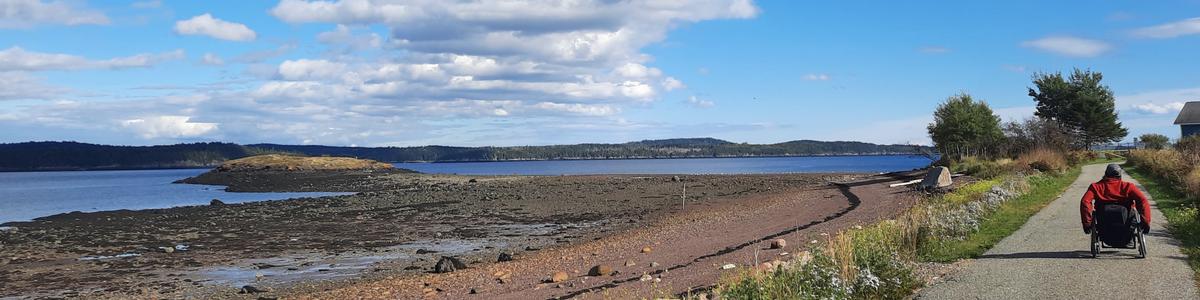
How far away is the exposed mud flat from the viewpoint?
60.9ft

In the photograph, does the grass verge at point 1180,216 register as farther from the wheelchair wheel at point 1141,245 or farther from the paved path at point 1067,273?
the wheelchair wheel at point 1141,245

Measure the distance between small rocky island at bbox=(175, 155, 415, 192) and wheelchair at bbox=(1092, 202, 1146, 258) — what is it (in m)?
62.9

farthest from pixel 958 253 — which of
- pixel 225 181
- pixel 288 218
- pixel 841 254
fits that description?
pixel 225 181

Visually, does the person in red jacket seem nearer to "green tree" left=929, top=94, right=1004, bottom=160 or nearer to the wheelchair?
the wheelchair

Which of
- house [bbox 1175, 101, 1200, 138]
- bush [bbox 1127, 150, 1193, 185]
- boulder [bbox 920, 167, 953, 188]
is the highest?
house [bbox 1175, 101, 1200, 138]

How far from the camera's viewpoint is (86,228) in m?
32.0

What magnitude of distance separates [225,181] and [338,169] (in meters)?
24.1

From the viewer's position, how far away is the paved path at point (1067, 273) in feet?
28.9

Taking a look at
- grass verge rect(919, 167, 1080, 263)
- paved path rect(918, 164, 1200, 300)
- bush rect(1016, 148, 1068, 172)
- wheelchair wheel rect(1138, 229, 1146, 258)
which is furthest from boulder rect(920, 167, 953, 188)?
wheelchair wheel rect(1138, 229, 1146, 258)

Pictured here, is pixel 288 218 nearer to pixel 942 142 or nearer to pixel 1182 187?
pixel 1182 187

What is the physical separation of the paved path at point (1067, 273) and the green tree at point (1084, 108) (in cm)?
5336

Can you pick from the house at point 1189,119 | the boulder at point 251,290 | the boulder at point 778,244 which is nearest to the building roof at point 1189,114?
the house at point 1189,119

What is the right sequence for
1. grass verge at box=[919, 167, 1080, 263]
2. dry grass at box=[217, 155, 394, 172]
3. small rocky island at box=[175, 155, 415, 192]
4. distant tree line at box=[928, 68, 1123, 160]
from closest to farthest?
grass verge at box=[919, 167, 1080, 263]
distant tree line at box=[928, 68, 1123, 160]
small rocky island at box=[175, 155, 415, 192]
dry grass at box=[217, 155, 394, 172]

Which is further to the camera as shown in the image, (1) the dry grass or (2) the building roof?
(1) the dry grass
